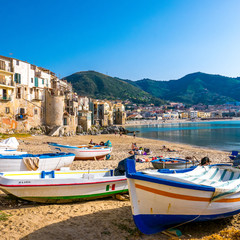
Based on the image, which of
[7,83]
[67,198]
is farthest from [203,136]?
[67,198]

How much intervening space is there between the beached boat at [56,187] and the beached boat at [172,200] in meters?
2.35

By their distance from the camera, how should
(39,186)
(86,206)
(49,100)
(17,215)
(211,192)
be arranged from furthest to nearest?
(49,100), (86,206), (39,186), (17,215), (211,192)

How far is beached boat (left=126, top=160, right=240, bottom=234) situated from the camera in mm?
5242

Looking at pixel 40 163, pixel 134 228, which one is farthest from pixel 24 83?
pixel 134 228

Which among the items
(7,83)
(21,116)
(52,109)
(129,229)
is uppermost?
(7,83)

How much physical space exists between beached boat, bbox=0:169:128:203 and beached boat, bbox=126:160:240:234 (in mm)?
2349

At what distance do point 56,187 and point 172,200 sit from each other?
13.1 feet

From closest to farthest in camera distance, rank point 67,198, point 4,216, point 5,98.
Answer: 1. point 4,216
2. point 67,198
3. point 5,98

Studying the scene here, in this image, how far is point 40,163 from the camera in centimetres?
1028

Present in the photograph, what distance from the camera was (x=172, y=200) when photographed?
209 inches

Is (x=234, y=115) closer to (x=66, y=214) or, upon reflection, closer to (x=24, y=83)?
(x=24, y=83)

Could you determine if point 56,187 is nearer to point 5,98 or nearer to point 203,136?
point 5,98

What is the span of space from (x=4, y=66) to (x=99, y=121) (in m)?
41.0

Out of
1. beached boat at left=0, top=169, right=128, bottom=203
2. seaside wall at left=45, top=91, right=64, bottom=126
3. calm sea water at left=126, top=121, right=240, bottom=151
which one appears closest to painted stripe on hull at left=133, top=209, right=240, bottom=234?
beached boat at left=0, top=169, right=128, bottom=203
